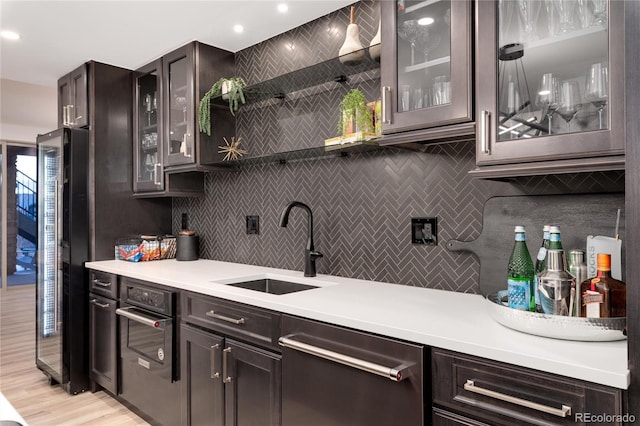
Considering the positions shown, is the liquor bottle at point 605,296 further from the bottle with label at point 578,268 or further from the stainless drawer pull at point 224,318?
the stainless drawer pull at point 224,318

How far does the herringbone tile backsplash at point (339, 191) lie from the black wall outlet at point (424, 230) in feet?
0.08

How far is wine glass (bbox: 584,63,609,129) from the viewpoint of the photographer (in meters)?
1.20

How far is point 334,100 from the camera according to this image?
236cm

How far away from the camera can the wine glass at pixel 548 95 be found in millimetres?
1311

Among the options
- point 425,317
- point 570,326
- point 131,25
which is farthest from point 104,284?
point 570,326

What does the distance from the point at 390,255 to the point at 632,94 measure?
1.29 m

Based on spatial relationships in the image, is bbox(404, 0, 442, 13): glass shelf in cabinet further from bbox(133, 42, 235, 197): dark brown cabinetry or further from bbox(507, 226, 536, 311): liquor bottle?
bbox(133, 42, 235, 197): dark brown cabinetry

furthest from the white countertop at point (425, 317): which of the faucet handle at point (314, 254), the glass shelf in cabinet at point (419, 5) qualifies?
the glass shelf in cabinet at point (419, 5)

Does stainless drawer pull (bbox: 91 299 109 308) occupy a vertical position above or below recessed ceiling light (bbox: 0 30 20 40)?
below

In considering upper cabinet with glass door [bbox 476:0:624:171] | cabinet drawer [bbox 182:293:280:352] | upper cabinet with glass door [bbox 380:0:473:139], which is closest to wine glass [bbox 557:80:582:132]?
upper cabinet with glass door [bbox 476:0:624:171]

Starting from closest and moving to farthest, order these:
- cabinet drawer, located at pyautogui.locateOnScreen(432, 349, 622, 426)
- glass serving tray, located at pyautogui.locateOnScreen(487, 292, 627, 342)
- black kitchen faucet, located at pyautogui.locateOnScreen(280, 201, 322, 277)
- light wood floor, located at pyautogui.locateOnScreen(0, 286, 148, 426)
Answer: cabinet drawer, located at pyautogui.locateOnScreen(432, 349, 622, 426) < glass serving tray, located at pyautogui.locateOnScreen(487, 292, 627, 342) < black kitchen faucet, located at pyautogui.locateOnScreen(280, 201, 322, 277) < light wood floor, located at pyautogui.locateOnScreen(0, 286, 148, 426)

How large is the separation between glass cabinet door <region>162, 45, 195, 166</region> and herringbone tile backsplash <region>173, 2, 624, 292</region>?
1.18 ft

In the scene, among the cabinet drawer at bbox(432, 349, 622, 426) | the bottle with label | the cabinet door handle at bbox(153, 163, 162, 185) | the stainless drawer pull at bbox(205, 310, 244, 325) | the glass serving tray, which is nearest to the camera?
the cabinet drawer at bbox(432, 349, 622, 426)

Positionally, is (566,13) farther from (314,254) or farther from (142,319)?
(142,319)
